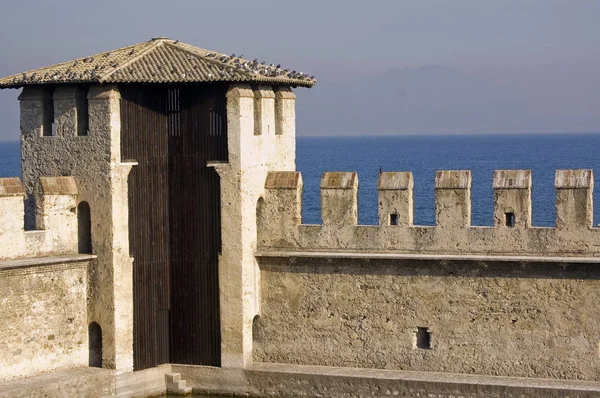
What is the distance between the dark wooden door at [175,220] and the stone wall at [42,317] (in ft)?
3.35

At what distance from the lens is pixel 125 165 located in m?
21.7

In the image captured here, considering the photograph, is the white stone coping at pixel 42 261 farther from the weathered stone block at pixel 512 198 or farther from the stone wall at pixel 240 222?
the weathered stone block at pixel 512 198


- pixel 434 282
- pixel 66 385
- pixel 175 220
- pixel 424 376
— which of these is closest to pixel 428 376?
pixel 424 376

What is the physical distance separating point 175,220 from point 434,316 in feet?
15.6

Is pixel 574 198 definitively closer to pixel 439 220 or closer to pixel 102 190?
pixel 439 220

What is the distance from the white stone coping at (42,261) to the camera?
20.3 metres

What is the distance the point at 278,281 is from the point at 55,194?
407cm

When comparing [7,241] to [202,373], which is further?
[202,373]

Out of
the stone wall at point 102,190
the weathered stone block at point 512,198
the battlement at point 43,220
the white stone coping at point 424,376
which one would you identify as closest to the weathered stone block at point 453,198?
the weathered stone block at point 512,198

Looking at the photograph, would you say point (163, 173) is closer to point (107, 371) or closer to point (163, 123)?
point (163, 123)

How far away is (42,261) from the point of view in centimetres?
2083

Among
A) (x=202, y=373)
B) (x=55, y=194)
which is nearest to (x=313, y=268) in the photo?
(x=202, y=373)

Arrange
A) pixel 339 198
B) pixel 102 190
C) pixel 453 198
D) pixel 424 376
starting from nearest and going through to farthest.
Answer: pixel 424 376 < pixel 453 198 < pixel 102 190 < pixel 339 198

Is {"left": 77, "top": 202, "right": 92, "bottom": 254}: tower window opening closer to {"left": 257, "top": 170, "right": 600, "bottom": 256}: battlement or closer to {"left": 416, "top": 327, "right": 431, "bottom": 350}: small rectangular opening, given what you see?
{"left": 257, "top": 170, "right": 600, "bottom": 256}: battlement
